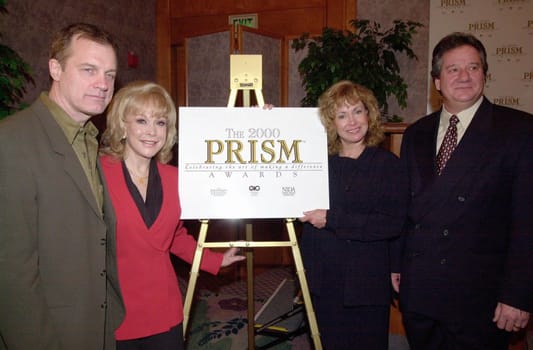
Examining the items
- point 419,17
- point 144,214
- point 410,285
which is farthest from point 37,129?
point 419,17

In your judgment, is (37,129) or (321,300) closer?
(37,129)

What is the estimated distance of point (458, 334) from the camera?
1.78 meters

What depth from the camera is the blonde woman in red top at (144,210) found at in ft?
5.26

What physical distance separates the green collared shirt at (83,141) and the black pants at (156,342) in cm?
59

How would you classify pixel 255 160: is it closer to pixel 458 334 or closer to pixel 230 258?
pixel 230 258

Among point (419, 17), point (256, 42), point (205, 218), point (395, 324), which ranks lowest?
point (395, 324)

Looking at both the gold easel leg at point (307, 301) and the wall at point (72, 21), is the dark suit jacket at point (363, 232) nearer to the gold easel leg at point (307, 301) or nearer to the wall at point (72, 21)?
the gold easel leg at point (307, 301)

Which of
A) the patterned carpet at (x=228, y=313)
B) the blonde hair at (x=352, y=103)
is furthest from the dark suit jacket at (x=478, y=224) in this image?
the patterned carpet at (x=228, y=313)

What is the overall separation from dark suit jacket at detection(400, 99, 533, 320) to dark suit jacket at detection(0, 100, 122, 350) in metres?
1.39

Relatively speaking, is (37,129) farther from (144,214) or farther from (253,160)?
(253,160)

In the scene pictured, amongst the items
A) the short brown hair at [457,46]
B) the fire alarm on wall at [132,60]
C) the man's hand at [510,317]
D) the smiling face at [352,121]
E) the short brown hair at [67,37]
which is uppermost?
the fire alarm on wall at [132,60]

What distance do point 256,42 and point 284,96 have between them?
28.8 inches

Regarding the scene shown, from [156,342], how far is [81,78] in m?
1.10

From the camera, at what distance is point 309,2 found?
170 inches
